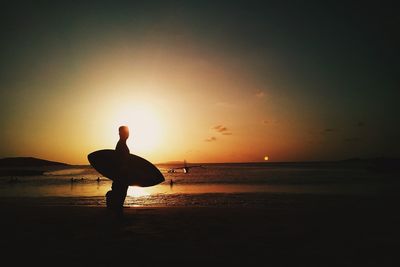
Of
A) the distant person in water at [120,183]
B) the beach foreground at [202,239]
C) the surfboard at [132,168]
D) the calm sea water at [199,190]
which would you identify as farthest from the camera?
the calm sea water at [199,190]

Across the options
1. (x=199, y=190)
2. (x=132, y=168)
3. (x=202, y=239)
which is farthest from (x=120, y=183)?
(x=199, y=190)

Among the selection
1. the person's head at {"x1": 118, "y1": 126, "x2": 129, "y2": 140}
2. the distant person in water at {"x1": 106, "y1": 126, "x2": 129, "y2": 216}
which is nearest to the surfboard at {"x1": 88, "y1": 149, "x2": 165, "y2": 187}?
the distant person in water at {"x1": 106, "y1": 126, "x2": 129, "y2": 216}

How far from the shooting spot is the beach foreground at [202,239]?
19.0 ft

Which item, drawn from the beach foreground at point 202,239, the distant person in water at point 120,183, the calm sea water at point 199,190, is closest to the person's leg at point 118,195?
the distant person in water at point 120,183

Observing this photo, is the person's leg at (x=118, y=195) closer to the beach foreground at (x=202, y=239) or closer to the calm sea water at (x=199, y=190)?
the beach foreground at (x=202, y=239)

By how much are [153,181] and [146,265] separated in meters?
6.54

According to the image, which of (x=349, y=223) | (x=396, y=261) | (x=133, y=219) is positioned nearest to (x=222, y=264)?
(x=396, y=261)

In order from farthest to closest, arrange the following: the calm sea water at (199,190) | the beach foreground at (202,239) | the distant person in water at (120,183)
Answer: the calm sea water at (199,190)
the distant person in water at (120,183)
the beach foreground at (202,239)

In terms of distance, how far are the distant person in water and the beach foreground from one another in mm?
543

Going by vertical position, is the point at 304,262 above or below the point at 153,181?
below

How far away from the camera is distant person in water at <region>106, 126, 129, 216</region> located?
30.9ft

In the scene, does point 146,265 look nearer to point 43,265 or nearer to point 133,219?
point 43,265

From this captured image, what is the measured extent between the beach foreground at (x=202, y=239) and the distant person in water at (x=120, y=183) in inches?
21.4

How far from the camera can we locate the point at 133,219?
10055 mm
